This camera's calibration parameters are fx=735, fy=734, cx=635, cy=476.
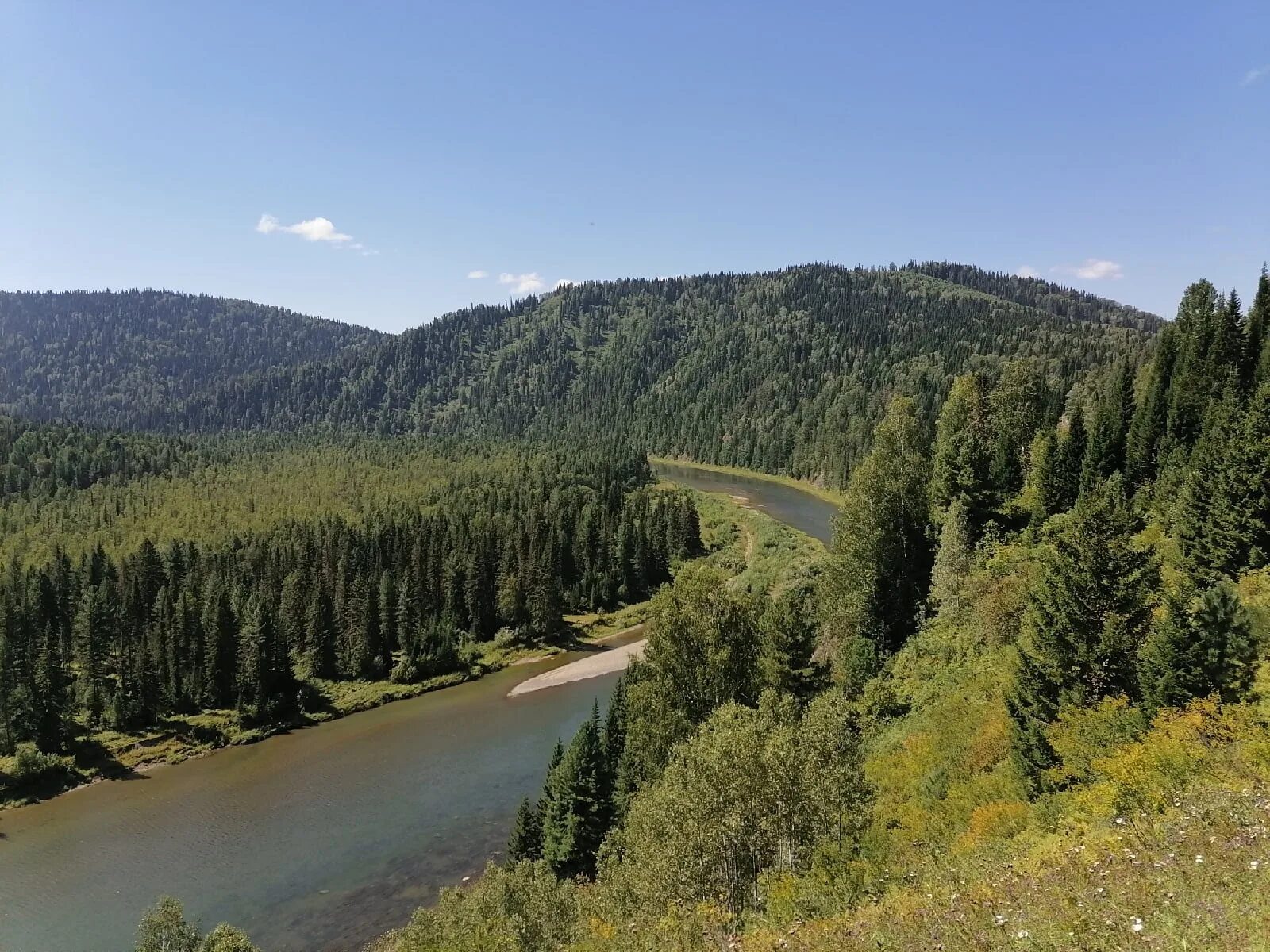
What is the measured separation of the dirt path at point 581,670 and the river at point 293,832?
5174 mm

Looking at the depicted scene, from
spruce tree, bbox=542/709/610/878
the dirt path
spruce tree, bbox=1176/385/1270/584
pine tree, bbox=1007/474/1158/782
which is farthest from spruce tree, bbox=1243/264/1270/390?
the dirt path

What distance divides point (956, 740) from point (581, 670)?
5647 centimetres

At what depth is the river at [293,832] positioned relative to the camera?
42.9 meters

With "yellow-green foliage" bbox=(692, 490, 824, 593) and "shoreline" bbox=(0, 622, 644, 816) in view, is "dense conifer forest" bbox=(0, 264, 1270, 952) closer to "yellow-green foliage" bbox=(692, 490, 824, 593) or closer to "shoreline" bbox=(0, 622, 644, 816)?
"shoreline" bbox=(0, 622, 644, 816)

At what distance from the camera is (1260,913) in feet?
33.6

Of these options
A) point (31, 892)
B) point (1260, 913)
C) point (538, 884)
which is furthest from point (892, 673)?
point (31, 892)

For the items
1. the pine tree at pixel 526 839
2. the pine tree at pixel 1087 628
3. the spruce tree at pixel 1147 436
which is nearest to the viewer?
the pine tree at pixel 1087 628

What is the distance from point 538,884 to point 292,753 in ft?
154

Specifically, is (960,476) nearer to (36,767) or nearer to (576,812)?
(576,812)

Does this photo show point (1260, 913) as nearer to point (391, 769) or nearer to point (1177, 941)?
point (1177, 941)

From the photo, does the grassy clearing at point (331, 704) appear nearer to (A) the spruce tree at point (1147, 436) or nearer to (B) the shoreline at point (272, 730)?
(B) the shoreline at point (272, 730)

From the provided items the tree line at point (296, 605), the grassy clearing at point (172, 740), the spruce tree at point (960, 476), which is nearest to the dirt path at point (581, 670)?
the grassy clearing at point (172, 740)

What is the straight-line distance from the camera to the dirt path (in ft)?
260

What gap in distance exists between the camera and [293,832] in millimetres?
51781
